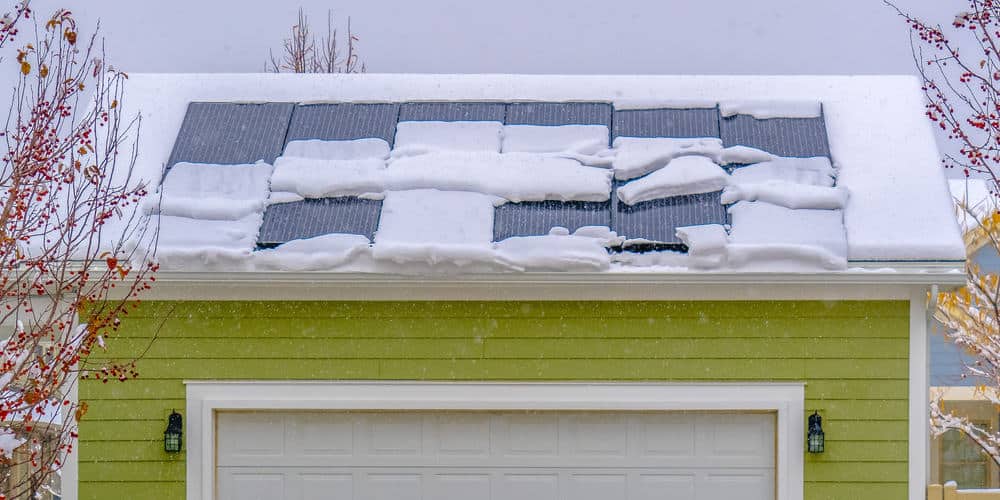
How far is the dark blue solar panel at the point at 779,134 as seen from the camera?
25.2 ft

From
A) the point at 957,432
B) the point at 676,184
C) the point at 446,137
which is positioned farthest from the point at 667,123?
the point at 957,432

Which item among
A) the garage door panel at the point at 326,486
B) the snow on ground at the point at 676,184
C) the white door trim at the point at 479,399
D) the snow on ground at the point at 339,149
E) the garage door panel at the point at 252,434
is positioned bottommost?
the garage door panel at the point at 326,486

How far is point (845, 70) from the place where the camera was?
117ft

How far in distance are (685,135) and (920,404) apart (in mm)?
2326

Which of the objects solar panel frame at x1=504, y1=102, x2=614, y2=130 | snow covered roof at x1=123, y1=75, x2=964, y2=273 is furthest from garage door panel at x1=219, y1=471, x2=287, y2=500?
solar panel frame at x1=504, y1=102, x2=614, y2=130

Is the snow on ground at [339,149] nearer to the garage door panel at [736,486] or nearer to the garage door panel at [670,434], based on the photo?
the garage door panel at [670,434]

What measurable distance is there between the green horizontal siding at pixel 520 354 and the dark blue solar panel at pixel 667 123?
149 centimetres

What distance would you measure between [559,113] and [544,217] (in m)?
1.36

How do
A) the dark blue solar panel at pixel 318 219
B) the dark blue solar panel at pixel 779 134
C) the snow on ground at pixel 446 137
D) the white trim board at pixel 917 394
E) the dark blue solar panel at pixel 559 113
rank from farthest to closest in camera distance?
the dark blue solar panel at pixel 559 113, the snow on ground at pixel 446 137, the dark blue solar panel at pixel 779 134, the dark blue solar panel at pixel 318 219, the white trim board at pixel 917 394

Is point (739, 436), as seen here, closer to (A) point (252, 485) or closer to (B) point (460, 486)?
(B) point (460, 486)

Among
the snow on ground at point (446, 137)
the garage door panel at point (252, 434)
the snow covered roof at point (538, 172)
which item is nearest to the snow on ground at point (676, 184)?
the snow covered roof at point (538, 172)

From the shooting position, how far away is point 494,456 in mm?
7129

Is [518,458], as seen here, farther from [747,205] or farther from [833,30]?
[833,30]

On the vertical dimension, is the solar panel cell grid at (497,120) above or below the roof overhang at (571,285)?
above
